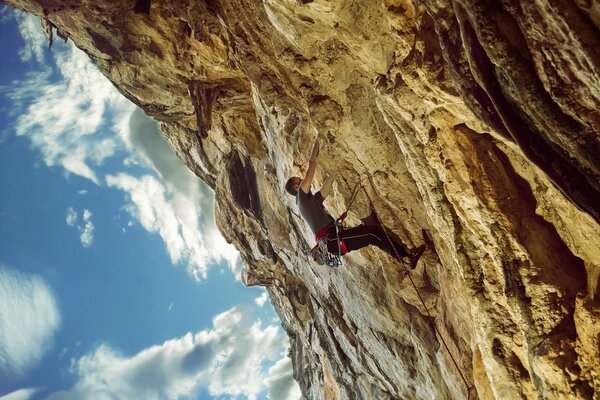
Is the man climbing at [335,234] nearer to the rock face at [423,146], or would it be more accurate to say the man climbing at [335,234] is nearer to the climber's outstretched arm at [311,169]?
the climber's outstretched arm at [311,169]

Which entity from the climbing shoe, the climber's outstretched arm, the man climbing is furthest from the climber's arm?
the climbing shoe

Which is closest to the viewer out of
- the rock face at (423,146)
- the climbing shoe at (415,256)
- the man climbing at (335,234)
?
the rock face at (423,146)

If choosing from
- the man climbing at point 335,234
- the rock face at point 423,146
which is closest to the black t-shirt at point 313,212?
the man climbing at point 335,234

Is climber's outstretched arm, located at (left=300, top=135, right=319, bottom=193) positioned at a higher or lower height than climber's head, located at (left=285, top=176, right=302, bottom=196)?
lower

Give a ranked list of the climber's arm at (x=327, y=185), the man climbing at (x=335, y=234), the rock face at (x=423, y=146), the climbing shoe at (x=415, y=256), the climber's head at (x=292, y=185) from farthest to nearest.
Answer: the climber's head at (x=292, y=185), the climber's arm at (x=327, y=185), the climbing shoe at (x=415, y=256), the man climbing at (x=335, y=234), the rock face at (x=423, y=146)

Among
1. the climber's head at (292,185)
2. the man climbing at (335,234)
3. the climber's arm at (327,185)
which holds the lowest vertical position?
the man climbing at (335,234)

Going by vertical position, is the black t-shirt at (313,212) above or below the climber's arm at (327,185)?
below

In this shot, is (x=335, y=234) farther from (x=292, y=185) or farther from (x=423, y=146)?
(x=423, y=146)

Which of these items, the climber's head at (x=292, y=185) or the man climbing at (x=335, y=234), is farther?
the climber's head at (x=292, y=185)

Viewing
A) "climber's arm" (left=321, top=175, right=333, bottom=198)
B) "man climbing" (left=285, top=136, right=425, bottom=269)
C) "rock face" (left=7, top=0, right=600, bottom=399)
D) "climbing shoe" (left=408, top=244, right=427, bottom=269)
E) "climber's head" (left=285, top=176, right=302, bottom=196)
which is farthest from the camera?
"climber's head" (left=285, top=176, right=302, bottom=196)

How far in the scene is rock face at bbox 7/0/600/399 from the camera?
2.90 meters

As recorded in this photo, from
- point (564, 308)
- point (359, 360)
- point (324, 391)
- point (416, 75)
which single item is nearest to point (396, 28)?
point (416, 75)

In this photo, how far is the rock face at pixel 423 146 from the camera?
2.90 meters

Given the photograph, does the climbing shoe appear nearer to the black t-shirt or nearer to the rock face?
the rock face
